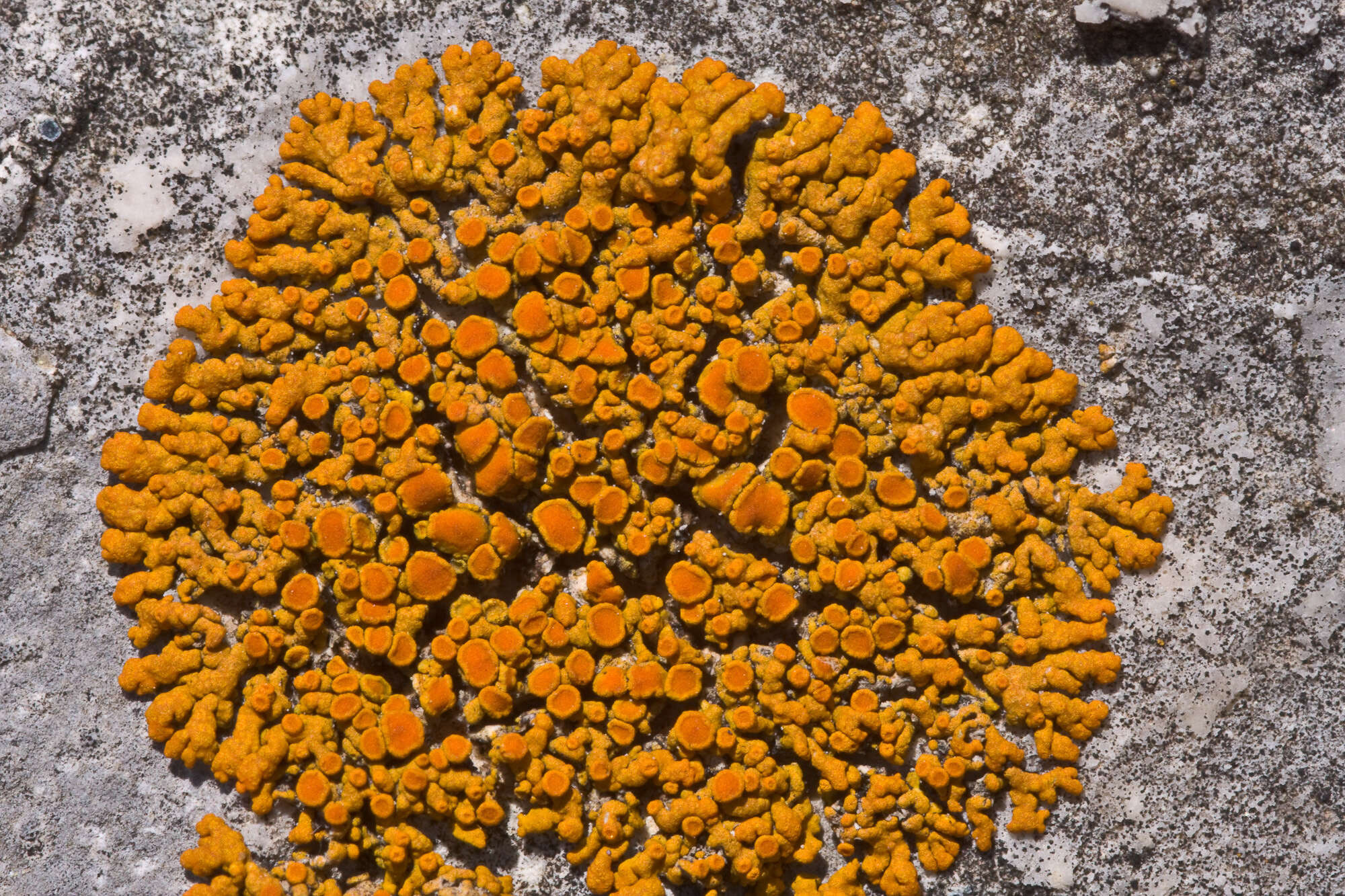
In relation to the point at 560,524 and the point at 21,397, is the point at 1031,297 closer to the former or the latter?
the point at 560,524

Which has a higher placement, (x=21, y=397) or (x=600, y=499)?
(x=600, y=499)

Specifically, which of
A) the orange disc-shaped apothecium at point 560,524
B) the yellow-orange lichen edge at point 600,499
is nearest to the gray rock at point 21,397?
the yellow-orange lichen edge at point 600,499

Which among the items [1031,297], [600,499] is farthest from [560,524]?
[1031,297]

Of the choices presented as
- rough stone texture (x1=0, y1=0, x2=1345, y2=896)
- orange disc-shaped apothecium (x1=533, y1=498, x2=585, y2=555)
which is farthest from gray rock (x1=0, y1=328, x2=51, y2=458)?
orange disc-shaped apothecium (x1=533, y1=498, x2=585, y2=555)

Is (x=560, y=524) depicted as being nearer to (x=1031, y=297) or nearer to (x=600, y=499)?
(x=600, y=499)

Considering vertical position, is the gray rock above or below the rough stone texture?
below

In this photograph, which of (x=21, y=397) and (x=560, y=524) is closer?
(x=560, y=524)

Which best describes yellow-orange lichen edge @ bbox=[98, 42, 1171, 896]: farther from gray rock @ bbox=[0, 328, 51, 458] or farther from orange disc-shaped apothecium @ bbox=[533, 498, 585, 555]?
gray rock @ bbox=[0, 328, 51, 458]

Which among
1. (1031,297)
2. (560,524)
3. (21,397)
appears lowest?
(21,397)
